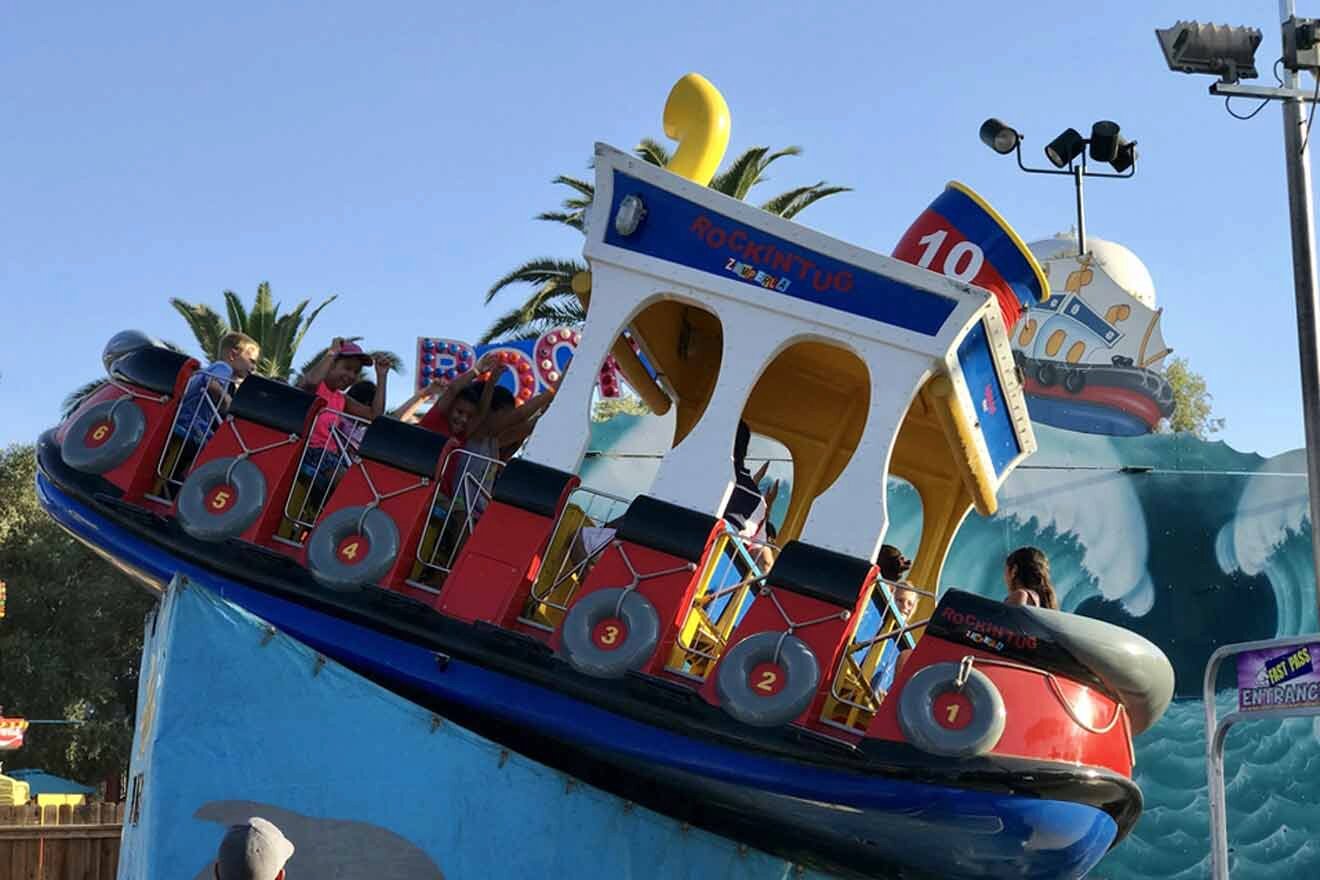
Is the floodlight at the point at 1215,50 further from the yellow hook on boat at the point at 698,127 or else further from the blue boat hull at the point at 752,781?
the blue boat hull at the point at 752,781

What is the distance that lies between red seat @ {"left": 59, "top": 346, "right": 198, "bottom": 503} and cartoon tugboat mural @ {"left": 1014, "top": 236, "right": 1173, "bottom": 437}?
495 inches

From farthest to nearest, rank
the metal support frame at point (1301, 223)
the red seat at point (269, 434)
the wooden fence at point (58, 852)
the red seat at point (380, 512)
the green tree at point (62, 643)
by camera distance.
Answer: the green tree at point (62, 643)
the wooden fence at point (58, 852)
the metal support frame at point (1301, 223)
the red seat at point (269, 434)
the red seat at point (380, 512)

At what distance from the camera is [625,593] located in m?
6.43

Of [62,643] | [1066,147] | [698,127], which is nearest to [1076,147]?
[1066,147]

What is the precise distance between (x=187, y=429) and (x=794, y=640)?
10.4 ft

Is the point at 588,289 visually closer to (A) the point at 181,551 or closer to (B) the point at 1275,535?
(A) the point at 181,551

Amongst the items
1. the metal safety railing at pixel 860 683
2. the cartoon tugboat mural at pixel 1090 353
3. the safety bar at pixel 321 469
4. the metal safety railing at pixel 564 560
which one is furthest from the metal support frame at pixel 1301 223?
the cartoon tugboat mural at pixel 1090 353

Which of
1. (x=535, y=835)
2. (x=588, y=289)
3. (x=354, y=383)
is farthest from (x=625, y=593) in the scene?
(x=354, y=383)

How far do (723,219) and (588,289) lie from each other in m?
0.94

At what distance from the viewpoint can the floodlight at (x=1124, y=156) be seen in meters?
10.2

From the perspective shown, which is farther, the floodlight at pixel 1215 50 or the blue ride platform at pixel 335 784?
the floodlight at pixel 1215 50

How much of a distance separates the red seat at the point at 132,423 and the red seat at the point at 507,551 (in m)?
1.66

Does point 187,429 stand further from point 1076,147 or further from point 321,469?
point 1076,147

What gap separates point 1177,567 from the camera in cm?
1573
